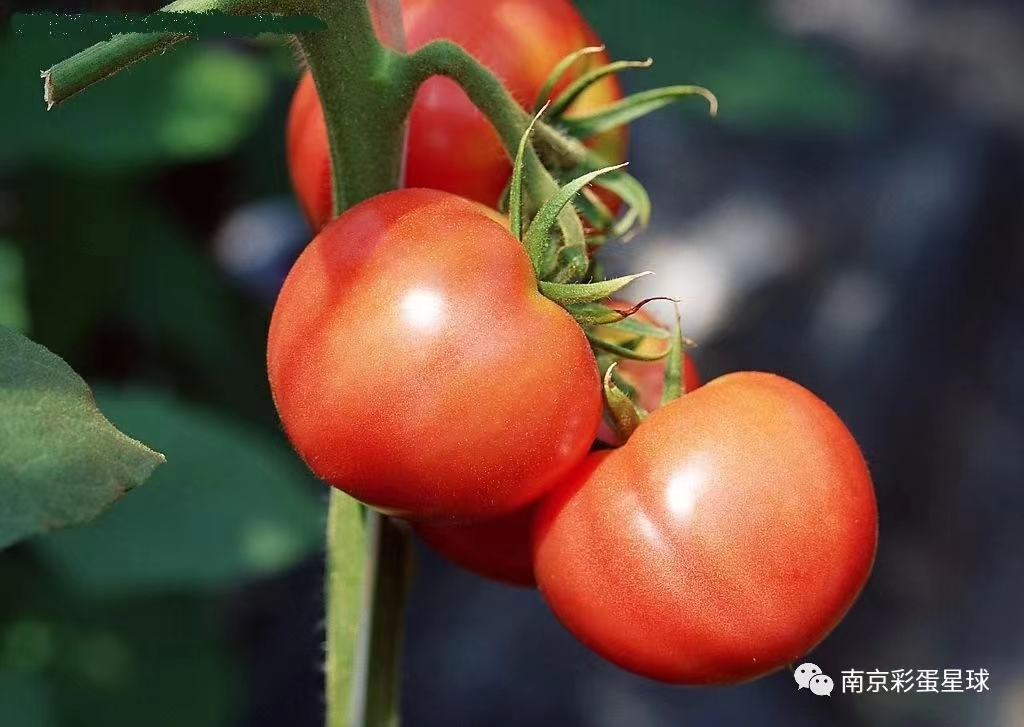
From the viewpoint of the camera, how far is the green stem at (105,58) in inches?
22.5

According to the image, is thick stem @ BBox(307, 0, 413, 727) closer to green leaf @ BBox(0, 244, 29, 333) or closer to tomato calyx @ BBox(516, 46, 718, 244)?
tomato calyx @ BBox(516, 46, 718, 244)

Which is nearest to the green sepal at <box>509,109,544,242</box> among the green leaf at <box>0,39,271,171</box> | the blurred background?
the blurred background

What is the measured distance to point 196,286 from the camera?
186 centimetres

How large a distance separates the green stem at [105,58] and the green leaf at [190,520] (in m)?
1.02

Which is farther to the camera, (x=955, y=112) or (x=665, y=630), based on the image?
(x=955, y=112)

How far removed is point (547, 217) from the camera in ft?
2.11

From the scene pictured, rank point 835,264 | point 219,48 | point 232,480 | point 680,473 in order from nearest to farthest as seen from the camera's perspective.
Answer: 1. point 680,473
2. point 232,480
3. point 219,48
4. point 835,264

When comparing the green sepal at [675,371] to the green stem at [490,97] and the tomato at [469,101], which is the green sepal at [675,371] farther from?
the tomato at [469,101]

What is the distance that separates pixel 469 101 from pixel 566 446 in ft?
0.82

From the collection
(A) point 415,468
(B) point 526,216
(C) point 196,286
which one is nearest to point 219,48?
(C) point 196,286

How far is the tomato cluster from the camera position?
2.03 ft

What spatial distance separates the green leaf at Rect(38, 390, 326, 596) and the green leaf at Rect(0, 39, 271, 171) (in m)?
0.32

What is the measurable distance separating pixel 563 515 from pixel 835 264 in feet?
7.03

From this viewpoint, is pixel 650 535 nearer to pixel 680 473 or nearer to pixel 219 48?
pixel 680 473
